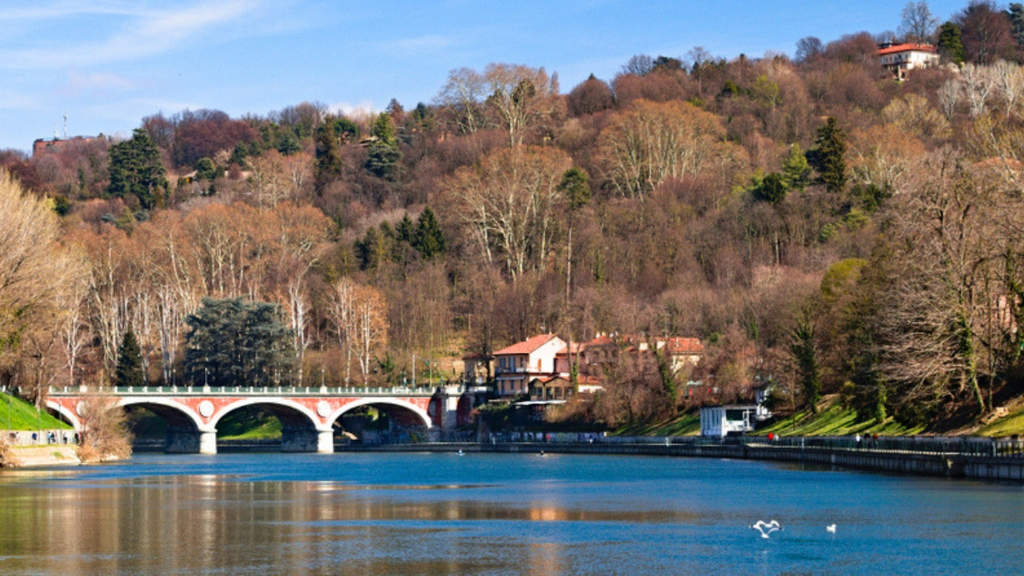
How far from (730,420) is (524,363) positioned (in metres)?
27.8

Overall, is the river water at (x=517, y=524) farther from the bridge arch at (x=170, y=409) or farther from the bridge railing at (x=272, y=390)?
the bridge railing at (x=272, y=390)

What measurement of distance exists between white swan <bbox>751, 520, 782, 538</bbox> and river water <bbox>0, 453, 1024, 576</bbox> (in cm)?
28

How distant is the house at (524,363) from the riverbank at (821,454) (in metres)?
8.07

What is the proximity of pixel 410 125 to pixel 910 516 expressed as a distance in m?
156

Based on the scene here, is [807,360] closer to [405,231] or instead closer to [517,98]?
[405,231]

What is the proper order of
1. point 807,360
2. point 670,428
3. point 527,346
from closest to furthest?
point 807,360, point 670,428, point 527,346

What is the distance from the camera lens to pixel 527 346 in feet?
391

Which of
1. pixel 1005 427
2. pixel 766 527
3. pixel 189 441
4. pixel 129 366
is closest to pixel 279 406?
pixel 189 441

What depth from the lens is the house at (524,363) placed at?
117375 millimetres

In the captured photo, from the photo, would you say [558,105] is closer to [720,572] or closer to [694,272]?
[694,272]

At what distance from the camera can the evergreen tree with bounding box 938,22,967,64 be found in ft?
602

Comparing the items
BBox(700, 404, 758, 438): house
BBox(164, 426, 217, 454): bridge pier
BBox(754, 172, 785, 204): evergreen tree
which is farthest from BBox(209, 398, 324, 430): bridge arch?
BBox(754, 172, 785, 204): evergreen tree

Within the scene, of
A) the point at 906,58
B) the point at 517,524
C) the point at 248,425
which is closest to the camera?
the point at 517,524

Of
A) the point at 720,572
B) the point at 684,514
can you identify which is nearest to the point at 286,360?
the point at 684,514
